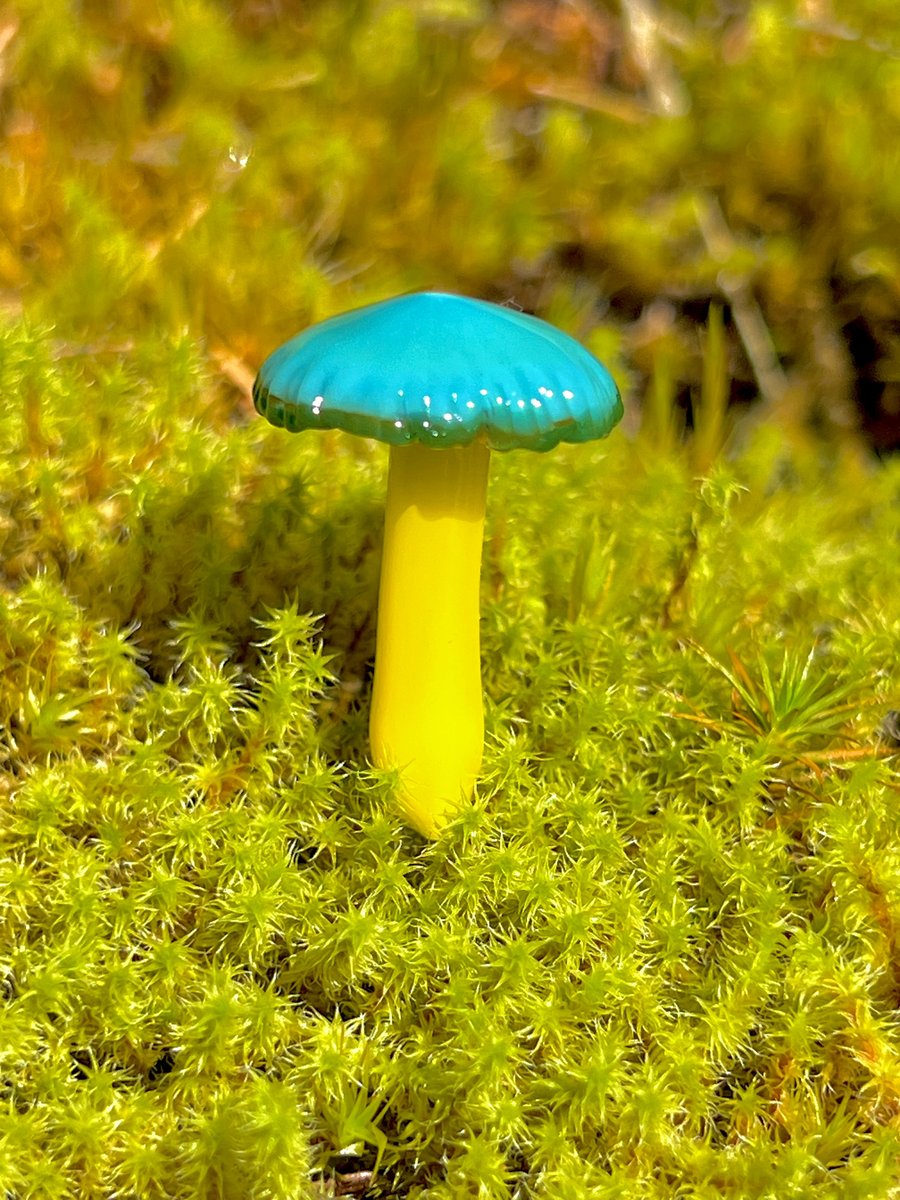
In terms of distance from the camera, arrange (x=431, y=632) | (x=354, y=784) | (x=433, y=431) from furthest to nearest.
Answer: (x=354, y=784), (x=431, y=632), (x=433, y=431)

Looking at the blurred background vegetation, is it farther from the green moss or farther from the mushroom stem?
the mushroom stem

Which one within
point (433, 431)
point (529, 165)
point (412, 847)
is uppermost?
point (433, 431)

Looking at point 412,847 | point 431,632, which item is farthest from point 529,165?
point 412,847

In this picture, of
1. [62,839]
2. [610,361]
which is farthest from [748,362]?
[62,839]

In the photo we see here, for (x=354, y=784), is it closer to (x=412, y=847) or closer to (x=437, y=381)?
(x=412, y=847)

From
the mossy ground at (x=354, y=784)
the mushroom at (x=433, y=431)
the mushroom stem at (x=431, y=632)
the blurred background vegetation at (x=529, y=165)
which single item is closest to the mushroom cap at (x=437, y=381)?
the mushroom at (x=433, y=431)

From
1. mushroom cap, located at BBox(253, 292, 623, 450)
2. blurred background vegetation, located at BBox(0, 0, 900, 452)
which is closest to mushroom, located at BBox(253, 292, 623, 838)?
mushroom cap, located at BBox(253, 292, 623, 450)

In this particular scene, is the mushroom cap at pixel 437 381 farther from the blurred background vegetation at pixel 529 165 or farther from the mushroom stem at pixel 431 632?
the blurred background vegetation at pixel 529 165
